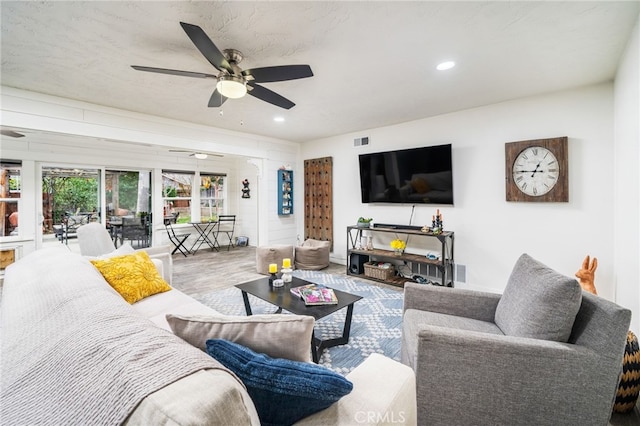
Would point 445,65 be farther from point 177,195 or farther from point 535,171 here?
point 177,195

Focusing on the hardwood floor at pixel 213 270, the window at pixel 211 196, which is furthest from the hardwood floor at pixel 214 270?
the window at pixel 211 196

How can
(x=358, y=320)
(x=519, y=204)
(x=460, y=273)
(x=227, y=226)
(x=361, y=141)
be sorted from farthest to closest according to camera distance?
(x=227, y=226) → (x=361, y=141) → (x=460, y=273) → (x=519, y=204) → (x=358, y=320)

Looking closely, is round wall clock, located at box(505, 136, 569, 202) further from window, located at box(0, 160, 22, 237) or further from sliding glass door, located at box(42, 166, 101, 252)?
window, located at box(0, 160, 22, 237)

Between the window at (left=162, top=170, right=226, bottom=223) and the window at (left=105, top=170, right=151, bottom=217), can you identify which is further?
the window at (left=162, top=170, right=226, bottom=223)

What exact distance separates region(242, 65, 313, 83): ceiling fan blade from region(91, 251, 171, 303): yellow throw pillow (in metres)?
1.82

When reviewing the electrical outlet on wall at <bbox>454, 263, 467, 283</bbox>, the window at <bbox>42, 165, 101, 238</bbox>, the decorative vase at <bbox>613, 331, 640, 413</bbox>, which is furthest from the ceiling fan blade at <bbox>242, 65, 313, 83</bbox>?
the window at <bbox>42, 165, 101, 238</bbox>

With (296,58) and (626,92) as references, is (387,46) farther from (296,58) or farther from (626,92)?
(626,92)

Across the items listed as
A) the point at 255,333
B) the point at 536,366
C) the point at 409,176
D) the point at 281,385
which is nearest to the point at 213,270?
→ the point at 409,176

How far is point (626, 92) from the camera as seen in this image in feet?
7.34

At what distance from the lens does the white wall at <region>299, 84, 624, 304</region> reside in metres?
2.88

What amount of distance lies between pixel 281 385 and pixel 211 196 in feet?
23.6

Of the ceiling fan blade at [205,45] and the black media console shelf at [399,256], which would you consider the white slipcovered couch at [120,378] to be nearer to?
the ceiling fan blade at [205,45]

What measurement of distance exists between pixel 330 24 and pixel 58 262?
2518 mm

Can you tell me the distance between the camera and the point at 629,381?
5.20 feet
